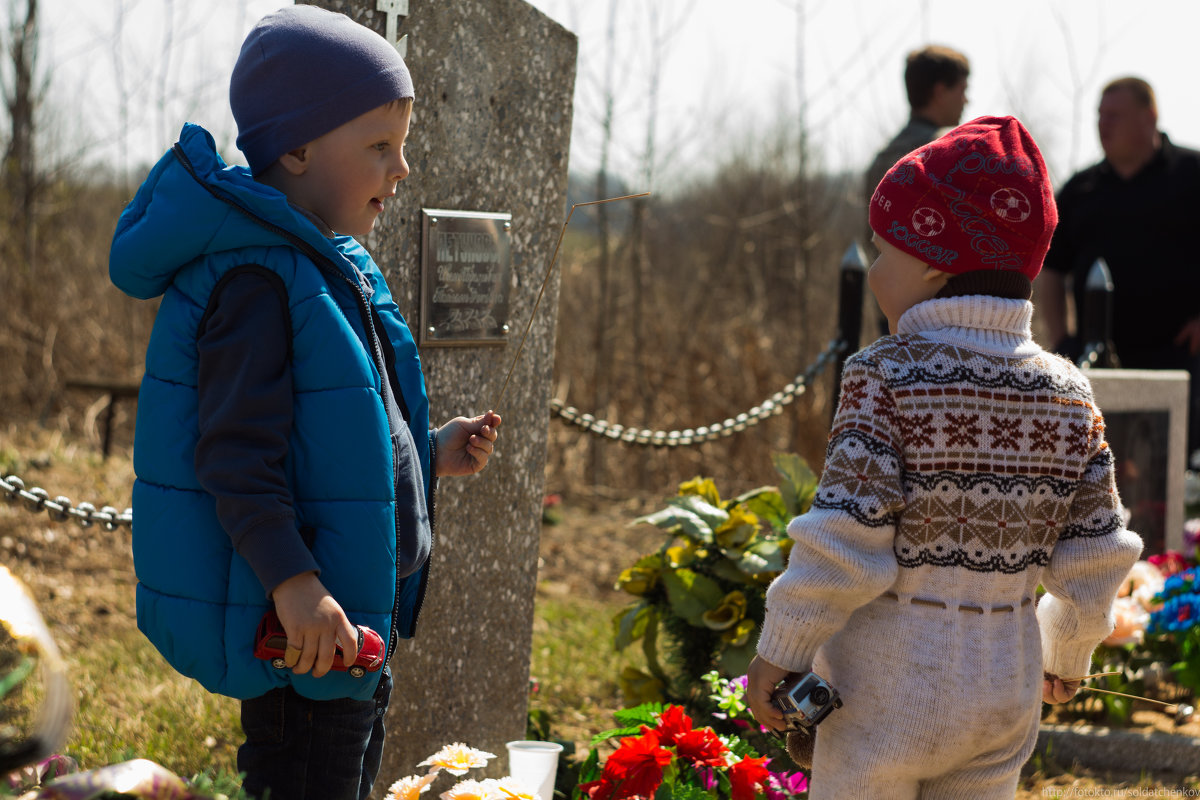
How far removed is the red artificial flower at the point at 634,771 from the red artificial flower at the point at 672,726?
14 centimetres

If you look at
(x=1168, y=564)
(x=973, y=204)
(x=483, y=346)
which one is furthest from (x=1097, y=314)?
(x=973, y=204)

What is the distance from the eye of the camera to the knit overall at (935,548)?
162cm

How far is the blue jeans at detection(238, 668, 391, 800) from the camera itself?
67.7 inches

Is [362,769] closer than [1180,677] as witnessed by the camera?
Yes

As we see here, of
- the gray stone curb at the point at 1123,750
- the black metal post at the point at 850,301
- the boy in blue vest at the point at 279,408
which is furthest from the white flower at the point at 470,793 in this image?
the black metal post at the point at 850,301

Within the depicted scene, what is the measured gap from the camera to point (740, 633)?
307cm

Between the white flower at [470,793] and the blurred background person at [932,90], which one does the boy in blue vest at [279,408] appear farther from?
the blurred background person at [932,90]

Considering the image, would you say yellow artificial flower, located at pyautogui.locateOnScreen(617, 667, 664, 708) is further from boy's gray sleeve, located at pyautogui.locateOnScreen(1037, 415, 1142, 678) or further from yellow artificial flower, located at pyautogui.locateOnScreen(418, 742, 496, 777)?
boy's gray sleeve, located at pyautogui.locateOnScreen(1037, 415, 1142, 678)

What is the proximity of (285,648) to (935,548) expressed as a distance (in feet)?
3.14

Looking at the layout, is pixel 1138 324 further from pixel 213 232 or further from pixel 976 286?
pixel 213 232

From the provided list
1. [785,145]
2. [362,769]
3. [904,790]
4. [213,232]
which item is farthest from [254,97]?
[785,145]

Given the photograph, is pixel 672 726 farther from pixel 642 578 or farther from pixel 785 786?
pixel 642 578

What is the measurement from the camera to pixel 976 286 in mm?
1720

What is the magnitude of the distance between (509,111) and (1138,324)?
4139mm
